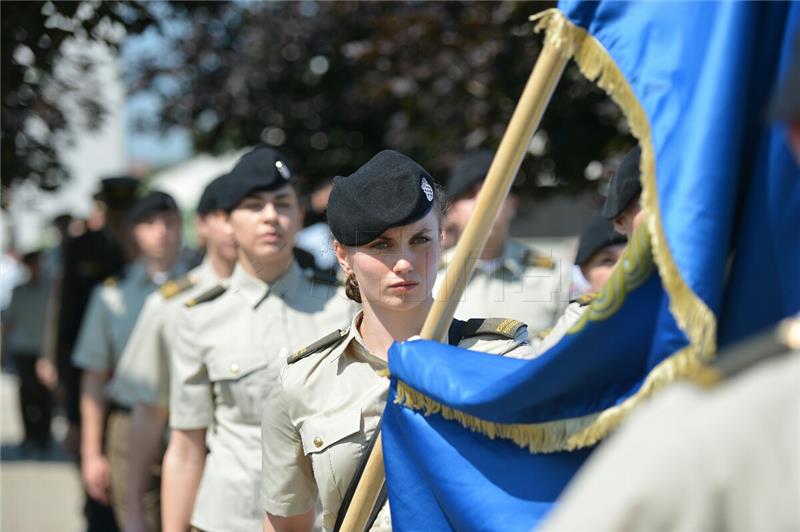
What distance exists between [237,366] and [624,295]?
2483mm

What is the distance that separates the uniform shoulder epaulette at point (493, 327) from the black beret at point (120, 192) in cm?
618

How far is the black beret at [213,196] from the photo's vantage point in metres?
5.28

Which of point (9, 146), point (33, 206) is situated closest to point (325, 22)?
point (33, 206)

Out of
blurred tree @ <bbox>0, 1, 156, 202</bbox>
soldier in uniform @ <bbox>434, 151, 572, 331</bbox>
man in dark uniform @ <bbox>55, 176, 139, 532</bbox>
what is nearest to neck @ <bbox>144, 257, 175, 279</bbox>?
blurred tree @ <bbox>0, 1, 156, 202</bbox>

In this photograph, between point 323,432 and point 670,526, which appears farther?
point 323,432

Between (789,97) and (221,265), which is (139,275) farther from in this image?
(789,97)

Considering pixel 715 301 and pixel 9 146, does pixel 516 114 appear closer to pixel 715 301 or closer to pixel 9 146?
pixel 715 301

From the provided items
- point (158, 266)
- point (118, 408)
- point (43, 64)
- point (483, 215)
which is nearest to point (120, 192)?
point (158, 266)

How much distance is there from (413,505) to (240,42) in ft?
33.5

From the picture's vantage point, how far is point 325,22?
1292 centimetres

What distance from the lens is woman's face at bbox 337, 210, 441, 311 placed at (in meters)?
3.67

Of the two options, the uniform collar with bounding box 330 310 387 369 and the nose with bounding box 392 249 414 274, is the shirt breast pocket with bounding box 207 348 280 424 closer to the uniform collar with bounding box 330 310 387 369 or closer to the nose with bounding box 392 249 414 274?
the uniform collar with bounding box 330 310 387 369

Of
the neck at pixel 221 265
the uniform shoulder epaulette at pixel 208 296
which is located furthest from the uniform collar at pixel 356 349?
the neck at pixel 221 265

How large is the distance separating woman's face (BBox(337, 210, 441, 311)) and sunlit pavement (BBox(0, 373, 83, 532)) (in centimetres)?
695
